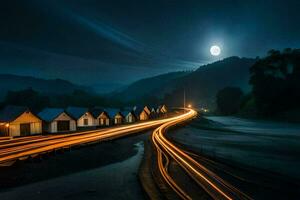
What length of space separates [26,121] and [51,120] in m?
8.31

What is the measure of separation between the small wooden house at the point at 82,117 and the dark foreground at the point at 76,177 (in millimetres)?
41182

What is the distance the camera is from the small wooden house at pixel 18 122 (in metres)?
64.3

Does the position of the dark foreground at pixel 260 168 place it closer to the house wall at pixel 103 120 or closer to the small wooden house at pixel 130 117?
the house wall at pixel 103 120

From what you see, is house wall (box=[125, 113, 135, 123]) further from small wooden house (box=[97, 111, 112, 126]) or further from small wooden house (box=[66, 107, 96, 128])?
small wooden house (box=[66, 107, 96, 128])

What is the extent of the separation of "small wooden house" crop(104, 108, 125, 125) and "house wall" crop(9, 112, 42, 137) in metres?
35.3

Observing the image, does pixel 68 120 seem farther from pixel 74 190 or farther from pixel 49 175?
pixel 74 190

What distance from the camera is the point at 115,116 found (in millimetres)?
108438

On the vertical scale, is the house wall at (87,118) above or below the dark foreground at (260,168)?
above

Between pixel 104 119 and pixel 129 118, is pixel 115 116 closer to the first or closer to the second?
pixel 104 119

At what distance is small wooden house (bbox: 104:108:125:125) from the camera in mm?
106438

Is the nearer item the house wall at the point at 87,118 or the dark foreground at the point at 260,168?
the dark foreground at the point at 260,168

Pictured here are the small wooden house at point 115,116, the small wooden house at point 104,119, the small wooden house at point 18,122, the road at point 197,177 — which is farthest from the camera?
the small wooden house at point 115,116

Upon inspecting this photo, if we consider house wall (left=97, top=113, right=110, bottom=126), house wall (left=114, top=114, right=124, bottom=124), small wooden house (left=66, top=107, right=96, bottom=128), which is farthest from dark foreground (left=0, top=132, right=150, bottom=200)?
house wall (left=114, top=114, right=124, bottom=124)

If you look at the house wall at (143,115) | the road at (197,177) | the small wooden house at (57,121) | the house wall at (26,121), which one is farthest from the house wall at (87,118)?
the road at (197,177)
